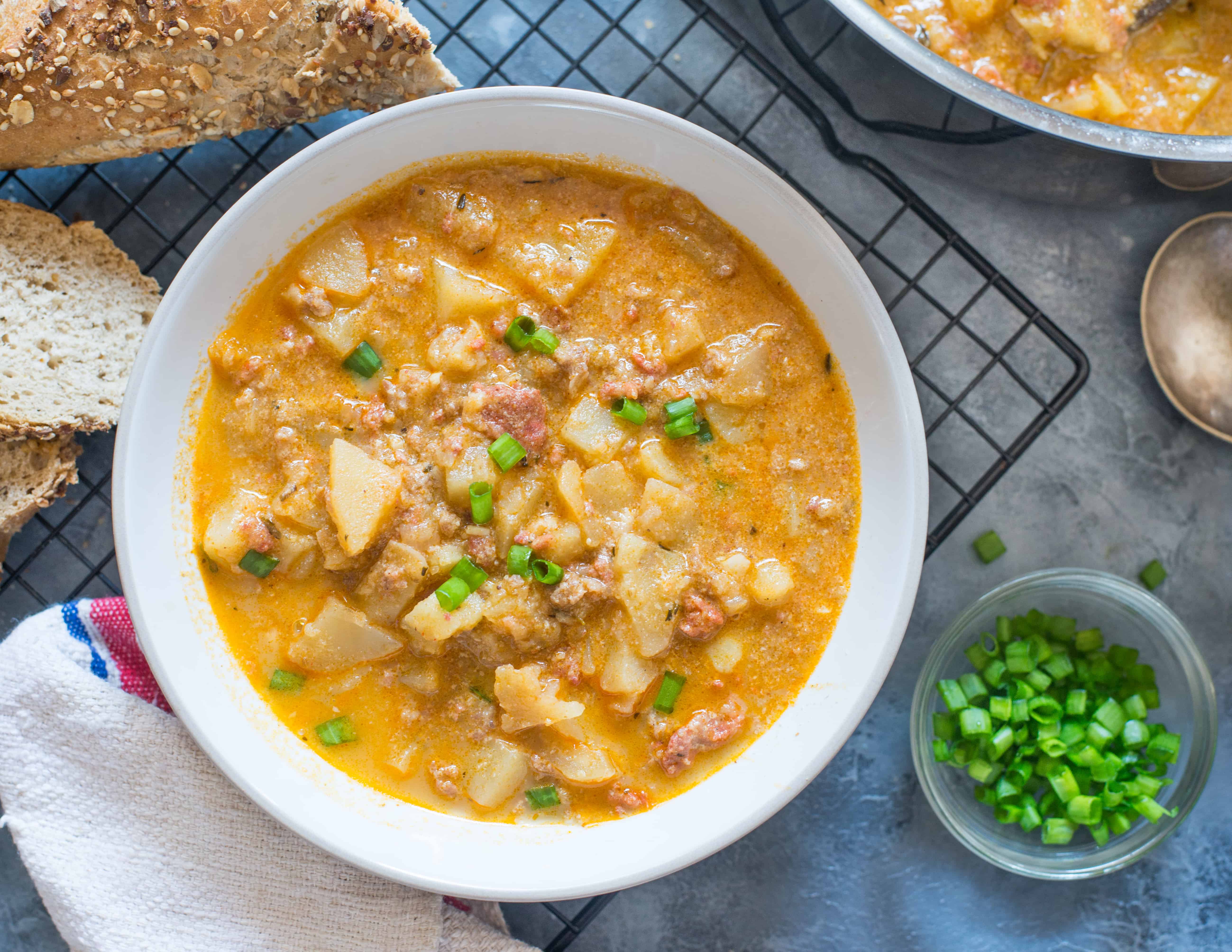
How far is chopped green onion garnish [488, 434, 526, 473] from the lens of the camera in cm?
290

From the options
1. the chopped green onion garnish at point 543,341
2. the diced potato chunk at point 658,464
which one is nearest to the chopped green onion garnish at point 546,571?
the diced potato chunk at point 658,464

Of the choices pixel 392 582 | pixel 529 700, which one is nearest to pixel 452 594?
pixel 392 582

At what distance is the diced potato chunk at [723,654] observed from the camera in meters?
3.04

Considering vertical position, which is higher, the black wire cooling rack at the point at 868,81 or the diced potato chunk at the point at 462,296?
the black wire cooling rack at the point at 868,81

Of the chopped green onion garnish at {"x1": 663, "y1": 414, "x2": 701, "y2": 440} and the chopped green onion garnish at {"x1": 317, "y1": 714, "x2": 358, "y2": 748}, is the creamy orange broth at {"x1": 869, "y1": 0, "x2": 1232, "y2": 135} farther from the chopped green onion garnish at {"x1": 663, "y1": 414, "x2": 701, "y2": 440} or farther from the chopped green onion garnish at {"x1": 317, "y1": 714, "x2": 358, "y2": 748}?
the chopped green onion garnish at {"x1": 317, "y1": 714, "x2": 358, "y2": 748}

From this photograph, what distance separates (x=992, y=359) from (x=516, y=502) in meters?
1.89

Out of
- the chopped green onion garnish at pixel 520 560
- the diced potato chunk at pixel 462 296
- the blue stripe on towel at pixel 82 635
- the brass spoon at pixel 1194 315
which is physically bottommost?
the blue stripe on towel at pixel 82 635

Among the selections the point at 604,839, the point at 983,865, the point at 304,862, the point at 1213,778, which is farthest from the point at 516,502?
the point at 1213,778

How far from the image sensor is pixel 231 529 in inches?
116

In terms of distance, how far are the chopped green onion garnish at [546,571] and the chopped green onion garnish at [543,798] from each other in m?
0.67

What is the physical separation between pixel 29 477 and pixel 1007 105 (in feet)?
11.1

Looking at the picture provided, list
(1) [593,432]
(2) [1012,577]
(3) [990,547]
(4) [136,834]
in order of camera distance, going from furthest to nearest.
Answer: (2) [1012,577] → (3) [990,547] → (4) [136,834] → (1) [593,432]

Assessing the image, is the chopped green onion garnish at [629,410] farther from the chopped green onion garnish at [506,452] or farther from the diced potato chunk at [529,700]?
the diced potato chunk at [529,700]

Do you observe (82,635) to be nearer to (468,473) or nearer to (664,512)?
(468,473)
